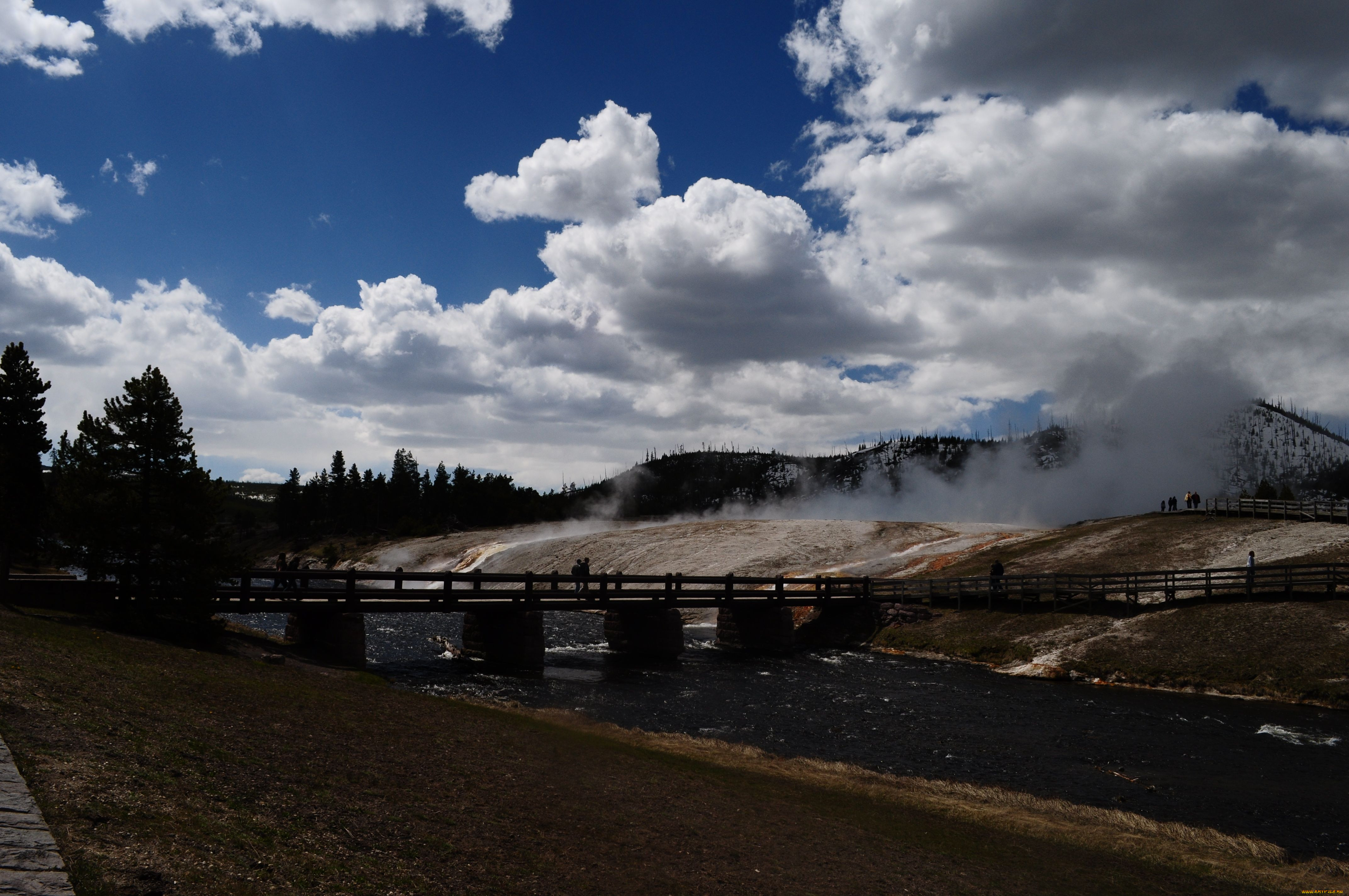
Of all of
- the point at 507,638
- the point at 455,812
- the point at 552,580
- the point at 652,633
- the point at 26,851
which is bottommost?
the point at 652,633

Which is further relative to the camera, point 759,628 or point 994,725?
point 759,628

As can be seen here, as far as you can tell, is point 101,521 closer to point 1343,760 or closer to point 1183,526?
point 1343,760

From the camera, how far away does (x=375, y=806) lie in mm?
10492

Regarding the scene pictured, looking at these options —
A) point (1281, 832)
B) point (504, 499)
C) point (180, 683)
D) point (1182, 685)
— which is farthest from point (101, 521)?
point (504, 499)

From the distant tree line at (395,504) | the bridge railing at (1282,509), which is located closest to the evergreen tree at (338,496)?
the distant tree line at (395,504)

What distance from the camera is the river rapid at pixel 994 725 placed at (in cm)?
1823

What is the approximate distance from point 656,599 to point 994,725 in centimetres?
2064

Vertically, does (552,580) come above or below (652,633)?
above

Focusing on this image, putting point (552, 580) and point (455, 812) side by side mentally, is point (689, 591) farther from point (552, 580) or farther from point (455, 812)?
point (455, 812)

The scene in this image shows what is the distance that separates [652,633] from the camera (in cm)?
4216

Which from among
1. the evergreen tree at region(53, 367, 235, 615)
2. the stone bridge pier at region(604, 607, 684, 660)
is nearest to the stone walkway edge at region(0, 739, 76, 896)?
the evergreen tree at region(53, 367, 235, 615)

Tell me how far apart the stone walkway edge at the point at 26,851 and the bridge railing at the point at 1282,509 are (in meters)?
66.8

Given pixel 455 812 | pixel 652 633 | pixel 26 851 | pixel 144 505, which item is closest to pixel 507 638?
pixel 652 633

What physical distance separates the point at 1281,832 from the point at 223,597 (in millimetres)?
31848
